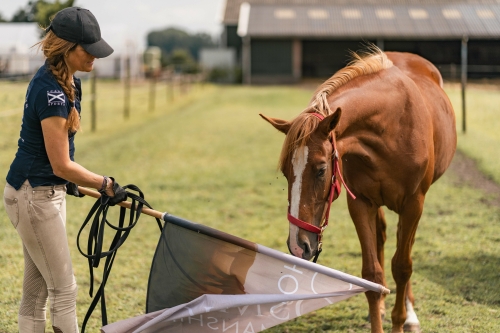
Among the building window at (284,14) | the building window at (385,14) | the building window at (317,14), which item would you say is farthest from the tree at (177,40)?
the building window at (385,14)

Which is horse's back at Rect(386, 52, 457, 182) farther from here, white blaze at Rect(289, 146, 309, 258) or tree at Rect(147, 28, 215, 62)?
tree at Rect(147, 28, 215, 62)

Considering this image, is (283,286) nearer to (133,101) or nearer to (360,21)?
(133,101)

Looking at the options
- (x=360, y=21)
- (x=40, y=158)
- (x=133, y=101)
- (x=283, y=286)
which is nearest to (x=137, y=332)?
(x=283, y=286)

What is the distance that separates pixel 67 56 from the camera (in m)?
2.78

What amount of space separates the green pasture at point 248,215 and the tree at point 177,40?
444ft

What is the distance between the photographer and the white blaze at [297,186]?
312 centimetres

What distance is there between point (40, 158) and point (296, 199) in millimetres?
1298

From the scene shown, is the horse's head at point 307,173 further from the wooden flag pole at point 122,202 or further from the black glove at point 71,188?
the black glove at point 71,188

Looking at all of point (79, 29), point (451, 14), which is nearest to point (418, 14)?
point (451, 14)

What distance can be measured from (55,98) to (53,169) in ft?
1.10

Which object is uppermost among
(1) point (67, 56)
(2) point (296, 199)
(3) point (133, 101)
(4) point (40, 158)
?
(1) point (67, 56)

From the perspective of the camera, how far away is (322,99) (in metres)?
3.32

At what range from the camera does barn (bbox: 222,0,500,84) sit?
32438mm

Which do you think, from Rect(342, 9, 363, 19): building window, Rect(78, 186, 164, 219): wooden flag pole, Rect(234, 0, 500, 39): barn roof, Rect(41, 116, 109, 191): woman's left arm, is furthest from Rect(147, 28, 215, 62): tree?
Rect(41, 116, 109, 191): woman's left arm
